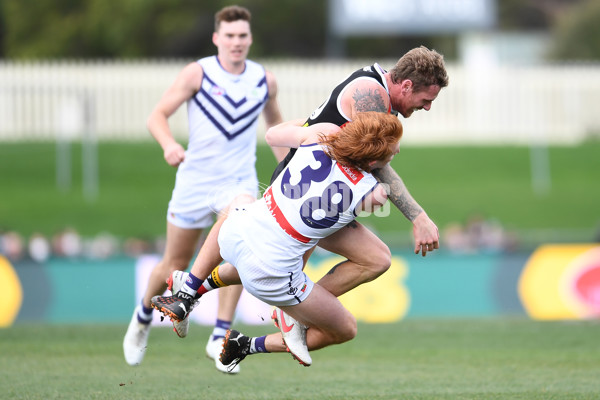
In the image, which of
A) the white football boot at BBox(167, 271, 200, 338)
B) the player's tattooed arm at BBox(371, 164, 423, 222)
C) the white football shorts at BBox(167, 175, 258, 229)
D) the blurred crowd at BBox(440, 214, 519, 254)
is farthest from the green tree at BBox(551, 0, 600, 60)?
the player's tattooed arm at BBox(371, 164, 423, 222)

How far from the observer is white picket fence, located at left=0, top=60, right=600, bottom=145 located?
2367 cm

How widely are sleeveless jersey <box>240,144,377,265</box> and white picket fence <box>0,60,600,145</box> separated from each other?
59.7 feet

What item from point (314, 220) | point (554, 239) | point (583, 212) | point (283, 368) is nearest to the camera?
point (314, 220)

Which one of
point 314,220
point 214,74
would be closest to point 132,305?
point 214,74

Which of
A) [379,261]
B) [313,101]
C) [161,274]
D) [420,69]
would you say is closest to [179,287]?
[161,274]

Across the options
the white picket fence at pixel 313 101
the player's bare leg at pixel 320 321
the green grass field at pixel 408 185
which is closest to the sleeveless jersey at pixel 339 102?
the player's bare leg at pixel 320 321

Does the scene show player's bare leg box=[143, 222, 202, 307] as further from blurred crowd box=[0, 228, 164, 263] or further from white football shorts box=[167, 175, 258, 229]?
blurred crowd box=[0, 228, 164, 263]

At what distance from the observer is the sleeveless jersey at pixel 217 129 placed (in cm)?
705

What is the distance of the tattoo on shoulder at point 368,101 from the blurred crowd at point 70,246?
8.99 meters

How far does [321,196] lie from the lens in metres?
5.30

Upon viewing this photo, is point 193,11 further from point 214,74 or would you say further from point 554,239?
point 214,74

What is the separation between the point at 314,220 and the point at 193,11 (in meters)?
28.2

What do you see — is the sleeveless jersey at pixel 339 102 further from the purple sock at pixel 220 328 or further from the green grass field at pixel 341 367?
the purple sock at pixel 220 328

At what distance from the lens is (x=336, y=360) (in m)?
8.52
